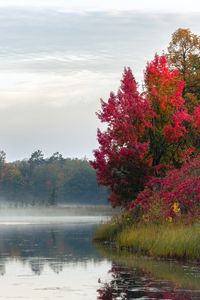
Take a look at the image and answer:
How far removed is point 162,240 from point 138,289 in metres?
10.6

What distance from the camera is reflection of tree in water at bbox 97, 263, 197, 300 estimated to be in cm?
1989

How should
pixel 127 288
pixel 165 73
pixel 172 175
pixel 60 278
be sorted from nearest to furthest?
pixel 127 288
pixel 60 278
pixel 172 175
pixel 165 73

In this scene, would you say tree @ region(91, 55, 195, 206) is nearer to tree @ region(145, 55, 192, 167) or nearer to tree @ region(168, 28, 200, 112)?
tree @ region(145, 55, 192, 167)

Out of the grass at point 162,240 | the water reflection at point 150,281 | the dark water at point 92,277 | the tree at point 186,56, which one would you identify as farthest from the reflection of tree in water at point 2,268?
the tree at point 186,56

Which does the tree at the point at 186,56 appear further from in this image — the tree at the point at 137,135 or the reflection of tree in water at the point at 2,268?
the reflection of tree in water at the point at 2,268

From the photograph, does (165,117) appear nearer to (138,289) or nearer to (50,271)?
(50,271)

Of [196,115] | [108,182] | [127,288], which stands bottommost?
[127,288]

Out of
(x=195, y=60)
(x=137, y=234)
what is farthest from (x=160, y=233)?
(x=195, y=60)

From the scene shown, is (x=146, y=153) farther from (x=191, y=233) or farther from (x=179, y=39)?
(x=179, y=39)

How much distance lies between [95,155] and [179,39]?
57.0 ft

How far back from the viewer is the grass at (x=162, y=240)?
29.3 metres

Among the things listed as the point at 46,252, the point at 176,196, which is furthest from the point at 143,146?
the point at 46,252

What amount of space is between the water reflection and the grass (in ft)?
3.30

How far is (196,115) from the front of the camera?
46.2 meters
